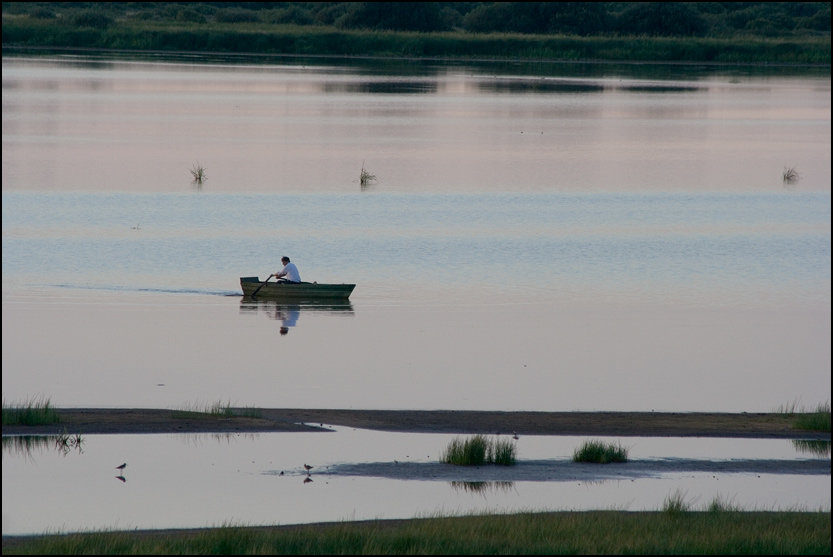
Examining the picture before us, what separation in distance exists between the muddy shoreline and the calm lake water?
119 cm

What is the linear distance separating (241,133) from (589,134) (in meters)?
20.2

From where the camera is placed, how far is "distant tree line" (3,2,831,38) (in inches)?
4892

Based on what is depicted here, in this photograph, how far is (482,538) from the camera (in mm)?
15273

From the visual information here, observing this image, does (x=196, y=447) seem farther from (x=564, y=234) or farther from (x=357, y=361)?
(x=564, y=234)

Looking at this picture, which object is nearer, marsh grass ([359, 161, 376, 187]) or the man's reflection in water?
the man's reflection in water

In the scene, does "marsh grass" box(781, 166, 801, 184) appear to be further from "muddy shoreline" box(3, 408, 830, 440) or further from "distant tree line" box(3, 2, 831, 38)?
"distant tree line" box(3, 2, 831, 38)

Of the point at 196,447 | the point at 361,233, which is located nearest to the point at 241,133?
the point at 361,233

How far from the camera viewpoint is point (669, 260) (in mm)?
45594

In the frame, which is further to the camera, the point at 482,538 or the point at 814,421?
the point at 814,421

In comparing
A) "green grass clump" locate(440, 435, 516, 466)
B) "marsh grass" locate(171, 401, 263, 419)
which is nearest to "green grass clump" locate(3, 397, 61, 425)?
"marsh grass" locate(171, 401, 263, 419)

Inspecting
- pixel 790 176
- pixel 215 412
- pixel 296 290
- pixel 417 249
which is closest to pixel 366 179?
pixel 417 249

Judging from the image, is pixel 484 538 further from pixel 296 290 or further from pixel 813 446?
pixel 296 290

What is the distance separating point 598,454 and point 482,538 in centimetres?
566

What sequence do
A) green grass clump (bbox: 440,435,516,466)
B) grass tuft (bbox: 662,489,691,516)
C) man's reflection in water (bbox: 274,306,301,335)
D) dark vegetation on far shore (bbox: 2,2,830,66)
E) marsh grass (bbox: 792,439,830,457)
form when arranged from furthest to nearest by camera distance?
dark vegetation on far shore (bbox: 2,2,830,66)
man's reflection in water (bbox: 274,306,301,335)
marsh grass (bbox: 792,439,830,457)
green grass clump (bbox: 440,435,516,466)
grass tuft (bbox: 662,489,691,516)
